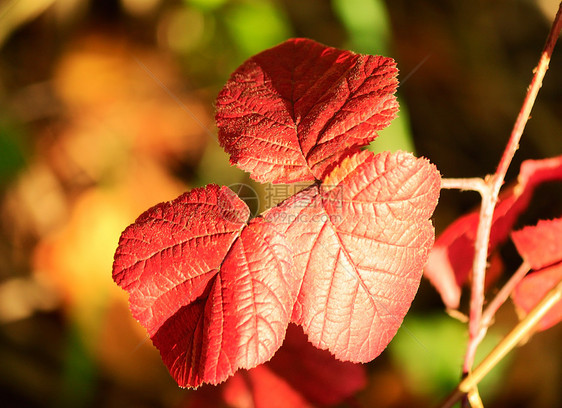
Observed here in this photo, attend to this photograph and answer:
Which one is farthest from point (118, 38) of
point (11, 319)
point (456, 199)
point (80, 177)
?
point (456, 199)

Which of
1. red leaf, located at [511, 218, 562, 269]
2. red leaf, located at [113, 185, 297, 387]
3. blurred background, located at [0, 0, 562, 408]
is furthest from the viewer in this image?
blurred background, located at [0, 0, 562, 408]

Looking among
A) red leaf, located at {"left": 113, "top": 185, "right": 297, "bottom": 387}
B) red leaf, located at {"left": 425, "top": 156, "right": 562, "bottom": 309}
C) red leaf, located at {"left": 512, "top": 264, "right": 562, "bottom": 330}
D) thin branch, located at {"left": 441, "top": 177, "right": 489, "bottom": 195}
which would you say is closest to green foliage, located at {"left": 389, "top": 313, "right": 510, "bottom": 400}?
red leaf, located at {"left": 425, "top": 156, "right": 562, "bottom": 309}

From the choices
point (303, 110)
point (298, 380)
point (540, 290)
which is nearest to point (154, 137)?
point (298, 380)

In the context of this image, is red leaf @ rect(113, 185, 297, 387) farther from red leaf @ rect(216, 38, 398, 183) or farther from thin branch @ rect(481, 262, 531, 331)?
thin branch @ rect(481, 262, 531, 331)

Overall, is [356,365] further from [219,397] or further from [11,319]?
[11,319]

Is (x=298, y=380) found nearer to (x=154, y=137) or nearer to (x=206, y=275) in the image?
(x=206, y=275)

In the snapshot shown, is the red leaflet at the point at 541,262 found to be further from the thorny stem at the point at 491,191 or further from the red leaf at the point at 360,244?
the red leaf at the point at 360,244
